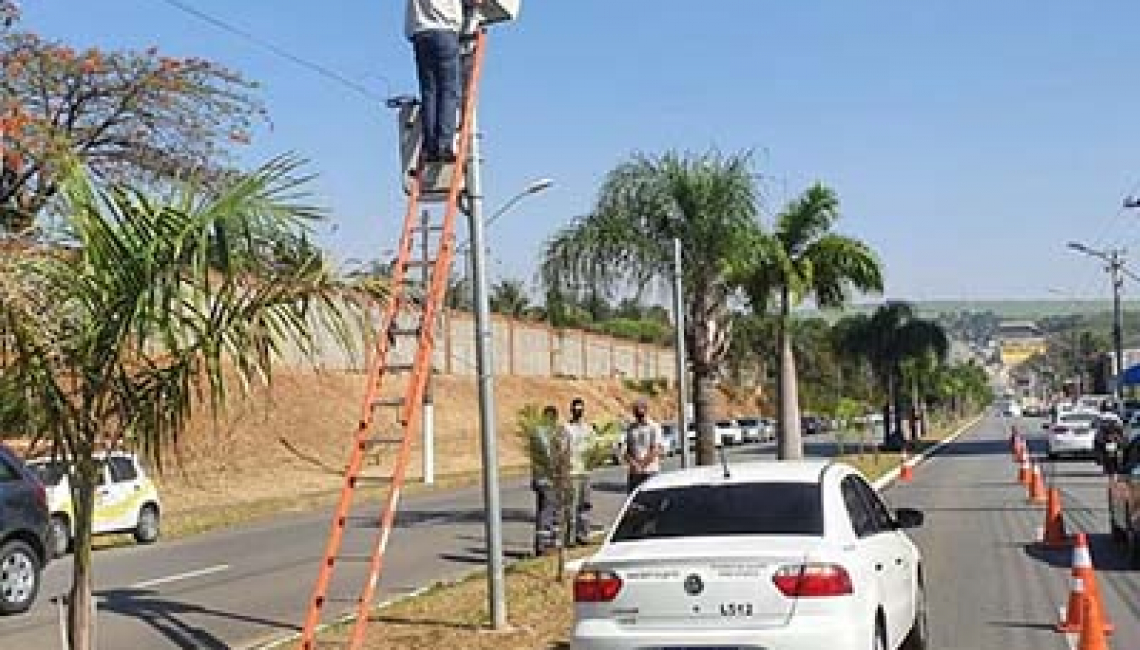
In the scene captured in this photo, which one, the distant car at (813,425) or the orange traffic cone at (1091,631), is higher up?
the distant car at (813,425)

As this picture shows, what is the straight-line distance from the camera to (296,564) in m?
21.2

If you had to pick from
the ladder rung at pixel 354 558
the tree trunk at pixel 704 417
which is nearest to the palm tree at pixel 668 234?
the tree trunk at pixel 704 417

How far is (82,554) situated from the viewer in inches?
310

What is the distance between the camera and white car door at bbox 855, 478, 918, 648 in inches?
386

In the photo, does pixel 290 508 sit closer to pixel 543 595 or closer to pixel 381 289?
pixel 543 595

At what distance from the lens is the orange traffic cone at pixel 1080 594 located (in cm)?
1141

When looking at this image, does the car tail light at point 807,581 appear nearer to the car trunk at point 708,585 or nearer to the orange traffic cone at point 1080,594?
the car trunk at point 708,585

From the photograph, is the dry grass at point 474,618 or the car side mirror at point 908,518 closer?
the car side mirror at point 908,518

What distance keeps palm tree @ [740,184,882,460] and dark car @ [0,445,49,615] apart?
16.7 m

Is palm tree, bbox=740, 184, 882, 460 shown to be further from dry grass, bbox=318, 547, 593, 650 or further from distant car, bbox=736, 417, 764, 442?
distant car, bbox=736, 417, 764, 442

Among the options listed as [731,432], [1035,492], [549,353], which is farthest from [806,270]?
[549,353]

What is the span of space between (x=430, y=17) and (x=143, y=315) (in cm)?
386

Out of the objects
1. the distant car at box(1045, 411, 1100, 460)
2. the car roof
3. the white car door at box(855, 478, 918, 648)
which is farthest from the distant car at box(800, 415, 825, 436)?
the car roof

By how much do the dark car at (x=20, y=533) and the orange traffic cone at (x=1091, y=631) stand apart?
10.2 metres
